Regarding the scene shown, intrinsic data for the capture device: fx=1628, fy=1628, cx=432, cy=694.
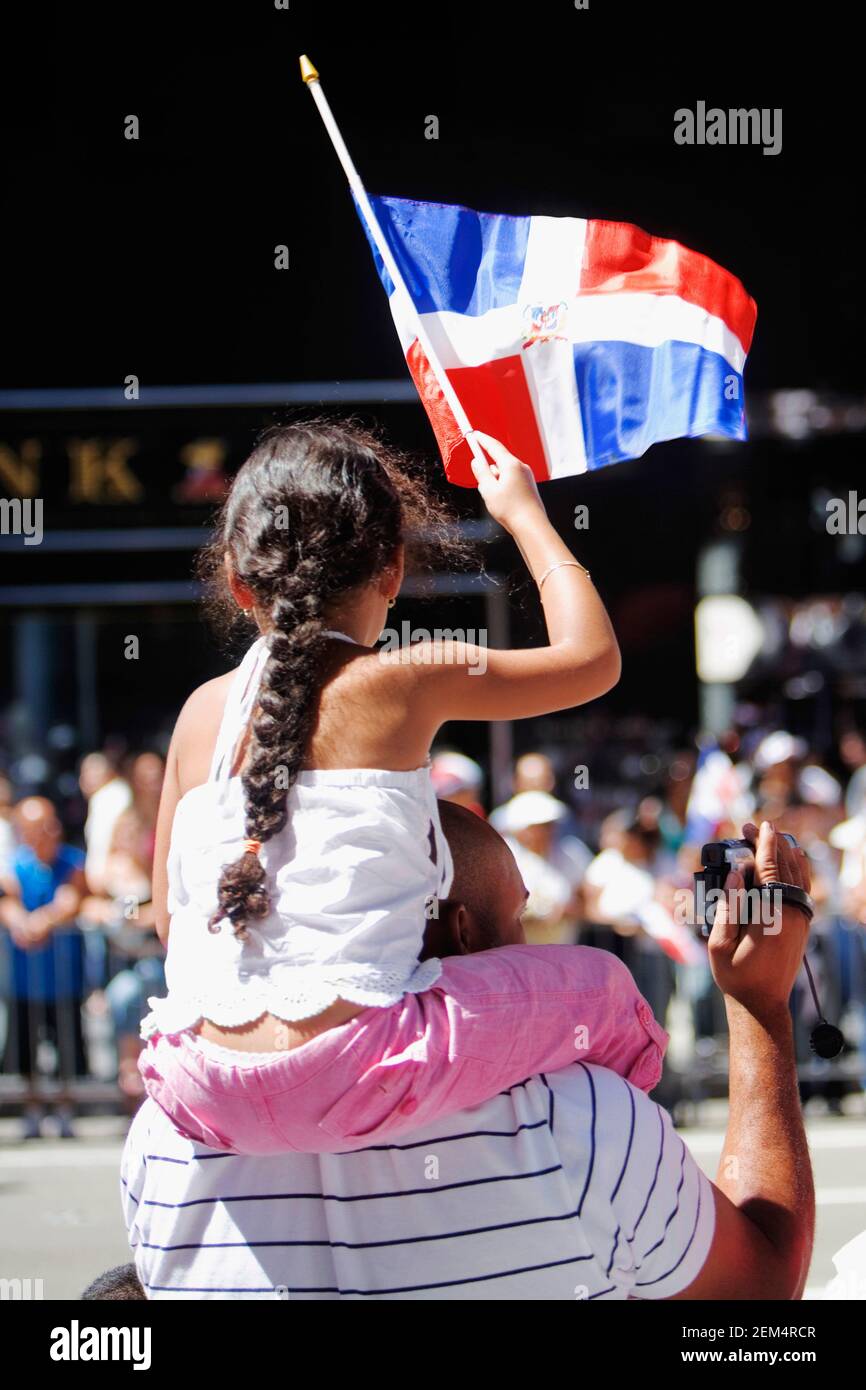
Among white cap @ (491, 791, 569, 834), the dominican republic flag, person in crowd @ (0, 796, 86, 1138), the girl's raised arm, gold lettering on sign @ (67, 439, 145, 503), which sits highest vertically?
gold lettering on sign @ (67, 439, 145, 503)

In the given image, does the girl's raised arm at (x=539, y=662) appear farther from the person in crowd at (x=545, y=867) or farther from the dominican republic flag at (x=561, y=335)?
the person in crowd at (x=545, y=867)

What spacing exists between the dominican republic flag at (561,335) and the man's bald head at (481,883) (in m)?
0.96

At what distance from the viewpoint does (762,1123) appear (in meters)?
1.90

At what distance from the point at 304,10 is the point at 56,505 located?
183 inches

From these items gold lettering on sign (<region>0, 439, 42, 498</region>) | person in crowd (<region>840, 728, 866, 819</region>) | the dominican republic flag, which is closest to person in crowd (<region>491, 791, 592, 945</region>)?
person in crowd (<region>840, 728, 866, 819</region>)

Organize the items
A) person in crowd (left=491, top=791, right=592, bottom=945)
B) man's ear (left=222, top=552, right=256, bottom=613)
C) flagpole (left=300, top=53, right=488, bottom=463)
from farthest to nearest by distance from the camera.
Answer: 1. person in crowd (left=491, top=791, right=592, bottom=945)
2. flagpole (left=300, top=53, right=488, bottom=463)
3. man's ear (left=222, top=552, right=256, bottom=613)

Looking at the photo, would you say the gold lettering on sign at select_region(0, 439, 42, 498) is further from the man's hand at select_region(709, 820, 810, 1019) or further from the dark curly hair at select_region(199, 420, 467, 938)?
the man's hand at select_region(709, 820, 810, 1019)

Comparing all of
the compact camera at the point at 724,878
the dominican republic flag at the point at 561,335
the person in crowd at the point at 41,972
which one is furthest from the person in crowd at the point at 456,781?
the compact camera at the point at 724,878

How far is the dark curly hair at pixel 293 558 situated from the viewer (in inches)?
68.4

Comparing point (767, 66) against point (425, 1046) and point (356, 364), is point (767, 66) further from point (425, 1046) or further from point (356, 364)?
point (425, 1046)

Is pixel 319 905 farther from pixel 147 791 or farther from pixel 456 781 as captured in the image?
pixel 147 791

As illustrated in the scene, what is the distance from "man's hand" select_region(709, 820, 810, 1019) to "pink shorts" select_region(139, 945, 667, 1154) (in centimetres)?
19

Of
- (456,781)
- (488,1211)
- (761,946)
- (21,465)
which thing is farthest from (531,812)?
(488,1211)

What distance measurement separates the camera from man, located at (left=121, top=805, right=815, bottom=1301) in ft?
5.62
